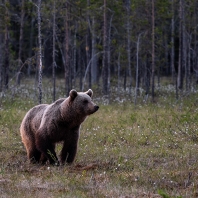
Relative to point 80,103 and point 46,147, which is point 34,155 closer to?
point 46,147

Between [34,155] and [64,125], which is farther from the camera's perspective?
[34,155]

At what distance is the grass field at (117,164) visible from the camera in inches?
285

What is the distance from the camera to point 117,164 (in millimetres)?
9336

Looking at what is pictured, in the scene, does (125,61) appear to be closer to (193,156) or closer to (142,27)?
(142,27)

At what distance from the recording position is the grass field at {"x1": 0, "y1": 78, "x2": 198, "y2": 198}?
7227mm

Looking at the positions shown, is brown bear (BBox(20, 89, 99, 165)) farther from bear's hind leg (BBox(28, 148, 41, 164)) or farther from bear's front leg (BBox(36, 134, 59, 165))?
bear's hind leg (BBox(28, 148, 41, 164))

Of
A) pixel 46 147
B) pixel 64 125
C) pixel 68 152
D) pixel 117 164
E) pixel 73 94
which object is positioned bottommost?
pixel 117 164

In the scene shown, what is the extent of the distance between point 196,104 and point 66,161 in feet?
40.1

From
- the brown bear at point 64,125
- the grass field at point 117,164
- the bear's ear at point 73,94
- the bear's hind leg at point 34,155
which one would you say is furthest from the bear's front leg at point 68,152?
the bear's ear at point 73,94

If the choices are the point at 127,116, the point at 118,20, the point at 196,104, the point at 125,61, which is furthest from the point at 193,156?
the point at 118,20

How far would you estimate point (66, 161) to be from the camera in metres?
9.29

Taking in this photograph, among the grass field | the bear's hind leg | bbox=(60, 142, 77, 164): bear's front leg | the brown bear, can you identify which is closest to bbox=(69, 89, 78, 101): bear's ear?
the brown bear

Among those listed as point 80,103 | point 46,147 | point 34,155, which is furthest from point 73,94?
point 34,155

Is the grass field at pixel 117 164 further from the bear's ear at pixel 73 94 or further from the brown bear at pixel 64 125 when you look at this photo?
the bear's ear at pixel 73 94
